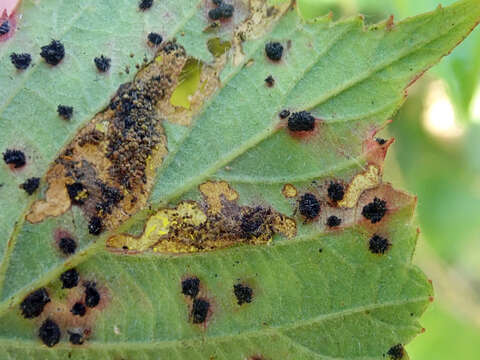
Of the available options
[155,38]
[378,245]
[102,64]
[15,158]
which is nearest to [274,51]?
[155,38]

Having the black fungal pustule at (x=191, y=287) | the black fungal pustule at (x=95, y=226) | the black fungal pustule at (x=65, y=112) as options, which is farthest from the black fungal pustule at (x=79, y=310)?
the black fungal pustule at (x=65, y=112)

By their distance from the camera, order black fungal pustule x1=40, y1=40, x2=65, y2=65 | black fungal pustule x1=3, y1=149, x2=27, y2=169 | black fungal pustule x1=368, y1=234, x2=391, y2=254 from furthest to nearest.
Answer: black fungal pustule x1=40, y1=40, x2=65, y2=65 < black fungal pustule x1=3, y1=149, x2=27, y2=169 < black fungal pustule x1=368, y1=234, x2=391, y2=254

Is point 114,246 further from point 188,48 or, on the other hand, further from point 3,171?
point 188,48

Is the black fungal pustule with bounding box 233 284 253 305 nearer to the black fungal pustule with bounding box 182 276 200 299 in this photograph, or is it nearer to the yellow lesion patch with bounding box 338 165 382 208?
the black fungal pustule with bounding box 182 276 200 299

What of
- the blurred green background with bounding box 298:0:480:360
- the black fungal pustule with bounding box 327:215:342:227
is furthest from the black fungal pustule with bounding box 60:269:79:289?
the blurred green background with bounding box 298:0:480:360

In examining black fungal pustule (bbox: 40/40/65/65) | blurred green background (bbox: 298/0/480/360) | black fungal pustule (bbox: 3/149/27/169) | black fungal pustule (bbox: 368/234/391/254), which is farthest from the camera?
blurred green background (bbox: 298/0/480/360)

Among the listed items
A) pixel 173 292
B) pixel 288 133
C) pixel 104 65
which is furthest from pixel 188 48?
pixel 173 292
